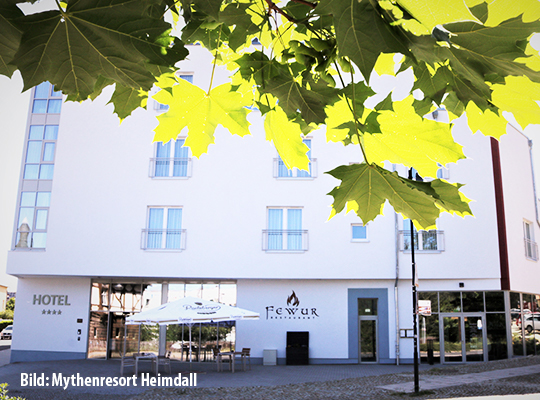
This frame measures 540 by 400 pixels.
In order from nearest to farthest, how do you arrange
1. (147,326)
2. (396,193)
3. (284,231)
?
(396,193)
(284,231)
(147,326)

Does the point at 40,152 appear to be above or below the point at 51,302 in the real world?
above

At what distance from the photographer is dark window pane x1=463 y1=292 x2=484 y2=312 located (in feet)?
66.1

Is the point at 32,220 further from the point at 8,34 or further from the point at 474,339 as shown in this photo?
the point at 8,34

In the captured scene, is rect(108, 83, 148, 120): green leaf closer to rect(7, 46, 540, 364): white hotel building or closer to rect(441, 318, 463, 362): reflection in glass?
rect(7, 46, 540, 364): white hotel building

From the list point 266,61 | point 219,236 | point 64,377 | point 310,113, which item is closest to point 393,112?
point 310,113

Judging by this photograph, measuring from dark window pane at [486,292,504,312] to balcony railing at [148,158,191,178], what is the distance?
13.5 m

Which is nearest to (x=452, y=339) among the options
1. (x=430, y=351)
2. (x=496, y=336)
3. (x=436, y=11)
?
(x=430, y=351)

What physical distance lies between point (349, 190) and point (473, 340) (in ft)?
68.4

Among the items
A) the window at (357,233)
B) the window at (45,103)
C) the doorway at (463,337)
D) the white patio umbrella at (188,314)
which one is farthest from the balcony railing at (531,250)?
the window at (45,103)

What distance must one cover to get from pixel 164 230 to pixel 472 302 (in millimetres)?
12958

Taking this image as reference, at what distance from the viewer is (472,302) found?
20.2 meters

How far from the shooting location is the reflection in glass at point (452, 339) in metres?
20.0

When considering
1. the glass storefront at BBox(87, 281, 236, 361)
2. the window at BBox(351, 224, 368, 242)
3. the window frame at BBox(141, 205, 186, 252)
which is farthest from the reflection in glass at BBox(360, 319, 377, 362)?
the window frame at BBox(141, 205, 186, 252)

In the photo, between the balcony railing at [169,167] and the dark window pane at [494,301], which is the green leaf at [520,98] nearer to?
the balcony railing at [169,167]
